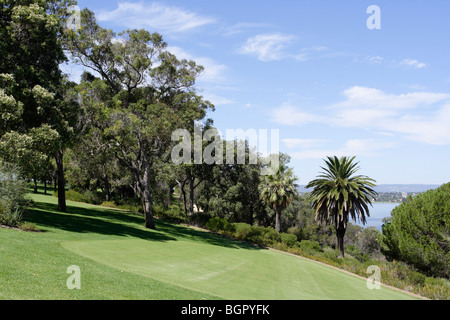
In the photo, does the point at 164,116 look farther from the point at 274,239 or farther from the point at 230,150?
the point at 230,150

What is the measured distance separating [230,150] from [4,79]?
104 feet

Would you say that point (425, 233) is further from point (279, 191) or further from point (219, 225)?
point (219, 225)

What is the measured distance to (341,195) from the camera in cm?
3175

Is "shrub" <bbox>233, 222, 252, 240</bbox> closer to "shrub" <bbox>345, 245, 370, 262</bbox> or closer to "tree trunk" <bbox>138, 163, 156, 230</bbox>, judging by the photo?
"tree trunk" <bbox>138, 163, 156, 230</bbox>

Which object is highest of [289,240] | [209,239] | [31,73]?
[31,73]

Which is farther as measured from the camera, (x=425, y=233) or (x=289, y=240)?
(x=289, y=240)

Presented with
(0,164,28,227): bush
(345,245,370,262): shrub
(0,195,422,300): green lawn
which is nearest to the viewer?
(0,195,422,300): green lawn

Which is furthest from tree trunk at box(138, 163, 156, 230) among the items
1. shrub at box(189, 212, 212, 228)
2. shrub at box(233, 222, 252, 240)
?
shrub at box(189, 212, 212, 228)

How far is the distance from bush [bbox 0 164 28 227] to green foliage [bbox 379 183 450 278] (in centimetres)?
2949

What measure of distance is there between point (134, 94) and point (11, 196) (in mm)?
17569

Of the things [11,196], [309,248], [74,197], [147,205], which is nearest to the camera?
[11,196]

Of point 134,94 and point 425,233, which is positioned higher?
point 134,94

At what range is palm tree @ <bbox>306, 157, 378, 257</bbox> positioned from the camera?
102 feet

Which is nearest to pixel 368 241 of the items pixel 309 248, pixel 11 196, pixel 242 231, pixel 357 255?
pixel 357 255
